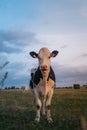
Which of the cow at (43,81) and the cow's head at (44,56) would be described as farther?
the cow at (43,81)

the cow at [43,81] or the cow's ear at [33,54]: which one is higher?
the cow's ear at [33,54]

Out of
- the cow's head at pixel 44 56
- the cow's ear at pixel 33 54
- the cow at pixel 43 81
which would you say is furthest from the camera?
the cow's ear at pixel 33 54

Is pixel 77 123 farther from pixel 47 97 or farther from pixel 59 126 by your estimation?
pixel 47 97

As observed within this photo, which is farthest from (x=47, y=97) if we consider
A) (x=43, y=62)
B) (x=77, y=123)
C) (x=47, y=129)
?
(x=47, y=129)

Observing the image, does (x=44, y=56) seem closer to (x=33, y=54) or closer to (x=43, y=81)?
(x=33, y=54)

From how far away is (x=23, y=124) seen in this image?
10.7 meters

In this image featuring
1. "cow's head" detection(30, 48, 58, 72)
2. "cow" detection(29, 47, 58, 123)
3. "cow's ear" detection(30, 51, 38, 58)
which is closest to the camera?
Answer: "cow's head" detection(30, 48, 58, 72)

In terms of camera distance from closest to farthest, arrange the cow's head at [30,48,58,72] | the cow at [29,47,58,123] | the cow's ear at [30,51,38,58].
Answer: the cow's head at [30,48,58,72]
the cow at [29,47,58,123]
the cow's ear at [30,51,38,58]

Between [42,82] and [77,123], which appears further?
[42,82]

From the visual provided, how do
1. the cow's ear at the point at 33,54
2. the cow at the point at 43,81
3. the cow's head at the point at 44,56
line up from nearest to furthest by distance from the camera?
the cow's head at the point at 44,56 < the cow at the point at 43,81 < the cow's ear at the point at 33,54

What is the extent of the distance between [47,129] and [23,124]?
3.94ft

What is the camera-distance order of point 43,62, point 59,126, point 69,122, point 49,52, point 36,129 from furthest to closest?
point 49,52
point 43,62
point 69,122
point 59,126
point 36,129

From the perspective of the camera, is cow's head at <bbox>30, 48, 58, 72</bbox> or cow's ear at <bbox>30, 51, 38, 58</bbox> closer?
cow's head at <bbox>30, 48, 58, 72</bbox>

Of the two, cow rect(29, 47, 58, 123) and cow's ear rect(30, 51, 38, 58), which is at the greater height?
cow's ear rect(30, 51, 38, 58)
